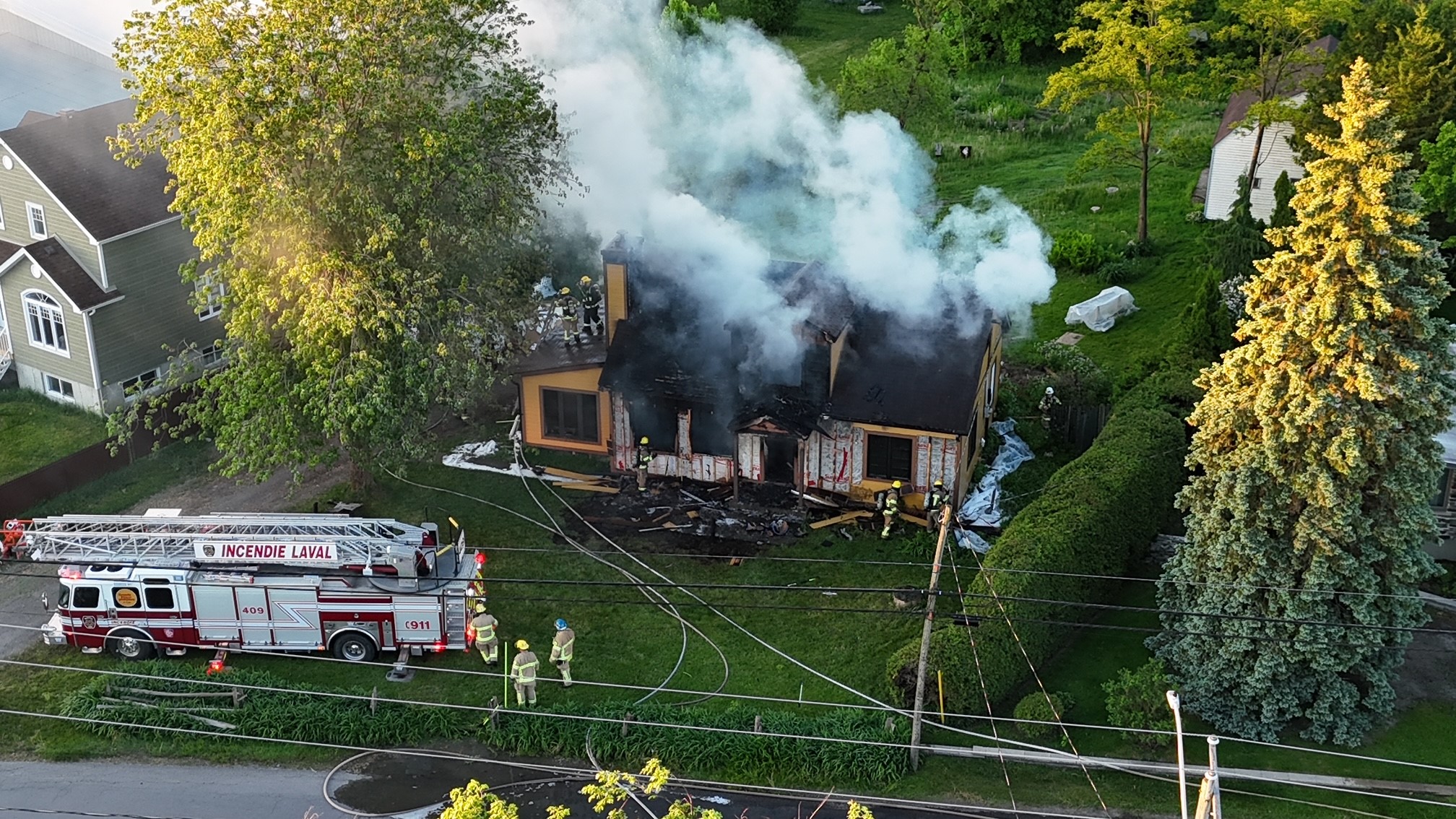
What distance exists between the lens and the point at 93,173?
110 ft

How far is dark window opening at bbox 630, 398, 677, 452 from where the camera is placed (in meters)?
30.0

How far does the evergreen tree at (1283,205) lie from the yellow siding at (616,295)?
15.8 m

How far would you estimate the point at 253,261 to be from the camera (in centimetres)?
2658

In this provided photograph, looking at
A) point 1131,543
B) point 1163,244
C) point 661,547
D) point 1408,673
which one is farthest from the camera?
point 1163,244

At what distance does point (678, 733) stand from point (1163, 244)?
2661 centimetres

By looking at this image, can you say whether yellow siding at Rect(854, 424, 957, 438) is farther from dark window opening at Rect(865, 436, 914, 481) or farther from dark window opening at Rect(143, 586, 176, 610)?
dark window opening at Rect(143, 586, 176, 610)

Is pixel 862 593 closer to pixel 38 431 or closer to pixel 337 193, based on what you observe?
pixel 337 193

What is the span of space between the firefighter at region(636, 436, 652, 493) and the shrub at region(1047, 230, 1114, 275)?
16541 millimetres

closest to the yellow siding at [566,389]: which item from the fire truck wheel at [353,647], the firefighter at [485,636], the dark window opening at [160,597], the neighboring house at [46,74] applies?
the firefighter at [485,636]

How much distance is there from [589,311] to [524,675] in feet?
38.6

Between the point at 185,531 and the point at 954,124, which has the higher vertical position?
the point at 954,124

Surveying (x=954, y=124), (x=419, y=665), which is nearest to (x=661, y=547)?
(x=419, y=665)

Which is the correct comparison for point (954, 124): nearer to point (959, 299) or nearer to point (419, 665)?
point (959, 299)

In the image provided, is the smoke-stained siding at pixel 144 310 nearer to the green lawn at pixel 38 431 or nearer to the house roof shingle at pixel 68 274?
the house roof shingle at pixel 68 274
